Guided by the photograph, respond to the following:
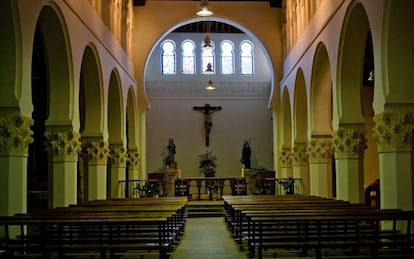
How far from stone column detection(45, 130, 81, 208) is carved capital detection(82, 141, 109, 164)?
12.7 feet

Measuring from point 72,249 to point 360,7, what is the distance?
9736mm

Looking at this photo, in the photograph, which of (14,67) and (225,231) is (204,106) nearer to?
(225,231)

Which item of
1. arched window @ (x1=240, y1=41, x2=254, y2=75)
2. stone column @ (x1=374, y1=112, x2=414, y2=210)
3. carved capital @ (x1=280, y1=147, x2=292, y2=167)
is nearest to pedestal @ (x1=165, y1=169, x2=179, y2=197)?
carved capital @ (x1=280, y1=147, x2=292, y2=167)

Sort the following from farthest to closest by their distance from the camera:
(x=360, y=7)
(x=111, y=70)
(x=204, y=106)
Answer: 1. (x=204, y=106)
2. (x=111, y=70)
3. (x=360, y=7)

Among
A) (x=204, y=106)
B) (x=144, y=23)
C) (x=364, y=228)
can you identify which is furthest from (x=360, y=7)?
(x=204, y=106)

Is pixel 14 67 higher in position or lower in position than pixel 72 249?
higher

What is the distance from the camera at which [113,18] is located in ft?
77.3

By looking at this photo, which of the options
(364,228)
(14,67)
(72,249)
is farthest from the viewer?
(14,67)

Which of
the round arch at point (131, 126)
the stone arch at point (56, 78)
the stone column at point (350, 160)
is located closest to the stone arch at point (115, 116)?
the round arch at point (131, 126)

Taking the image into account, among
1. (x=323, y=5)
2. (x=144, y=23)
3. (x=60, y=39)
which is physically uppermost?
(x=144, y=23)

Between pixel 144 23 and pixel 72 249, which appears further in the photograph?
pixel 144 23

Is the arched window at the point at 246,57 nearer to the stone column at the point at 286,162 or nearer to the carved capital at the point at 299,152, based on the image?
the stone column at the point at 286,162

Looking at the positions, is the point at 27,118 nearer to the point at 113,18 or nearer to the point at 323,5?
the point at 323,5

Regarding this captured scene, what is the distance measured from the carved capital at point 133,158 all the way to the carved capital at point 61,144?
12604mm
